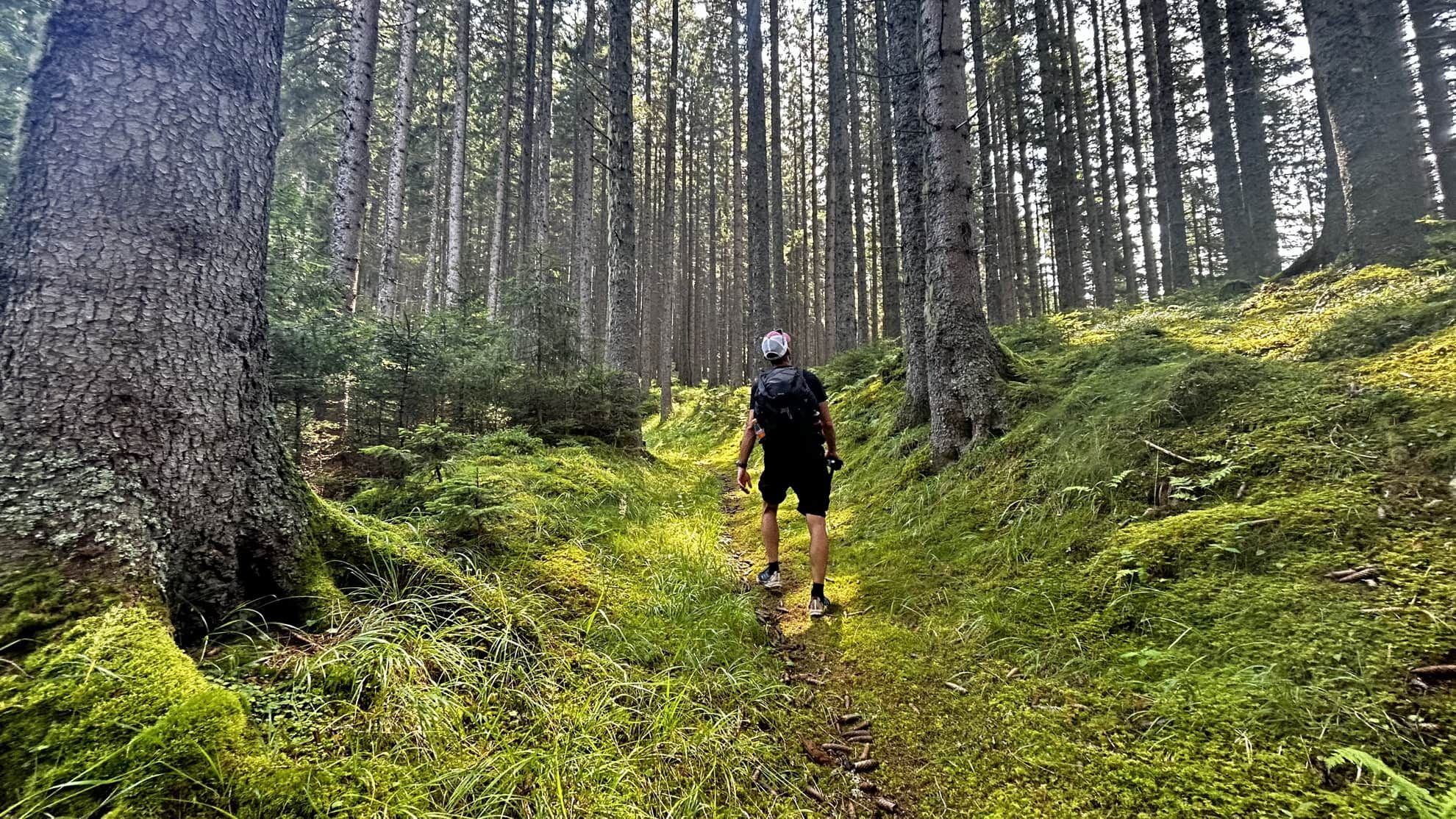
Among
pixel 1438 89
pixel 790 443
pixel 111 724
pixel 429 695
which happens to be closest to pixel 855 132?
pixel 1438 89

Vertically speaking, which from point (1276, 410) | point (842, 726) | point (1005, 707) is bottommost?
point (842, 726)

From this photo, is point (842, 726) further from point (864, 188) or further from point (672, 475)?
point (864, 188)

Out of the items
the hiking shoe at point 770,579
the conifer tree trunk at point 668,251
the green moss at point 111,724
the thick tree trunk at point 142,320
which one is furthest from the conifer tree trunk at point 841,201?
the green moss at point 111,724

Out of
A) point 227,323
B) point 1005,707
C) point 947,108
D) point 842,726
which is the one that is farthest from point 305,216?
point 1005,707

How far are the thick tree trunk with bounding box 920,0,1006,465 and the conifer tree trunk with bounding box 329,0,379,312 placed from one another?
959 cm

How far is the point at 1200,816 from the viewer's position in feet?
5.53

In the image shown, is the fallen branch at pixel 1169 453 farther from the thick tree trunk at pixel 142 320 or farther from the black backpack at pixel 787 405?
the thick tree trunk at pixel 142 320

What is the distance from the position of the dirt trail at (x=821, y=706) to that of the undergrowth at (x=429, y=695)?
0.15 m

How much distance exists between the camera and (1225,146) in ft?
42.2

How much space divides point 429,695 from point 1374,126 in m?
10.4

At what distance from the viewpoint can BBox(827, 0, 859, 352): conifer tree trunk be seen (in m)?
13.3

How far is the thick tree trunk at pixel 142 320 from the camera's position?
176 centimetres

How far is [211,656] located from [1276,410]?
5.54 metres

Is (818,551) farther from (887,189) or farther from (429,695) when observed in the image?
(887,189)
